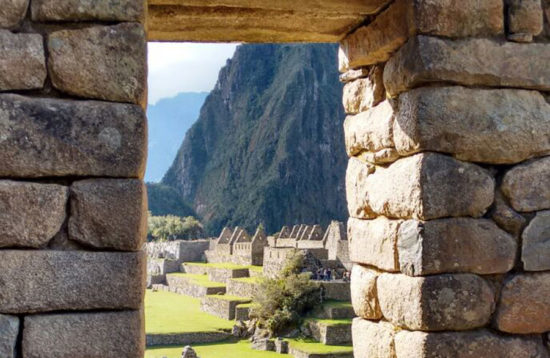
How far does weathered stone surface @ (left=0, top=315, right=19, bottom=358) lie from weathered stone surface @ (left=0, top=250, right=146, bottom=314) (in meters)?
0.05

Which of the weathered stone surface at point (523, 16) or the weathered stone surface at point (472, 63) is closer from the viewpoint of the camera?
the weathered stone surface at point (472, 63)

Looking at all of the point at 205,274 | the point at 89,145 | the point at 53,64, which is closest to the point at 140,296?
the point at 89,145

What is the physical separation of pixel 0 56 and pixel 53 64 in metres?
0.26

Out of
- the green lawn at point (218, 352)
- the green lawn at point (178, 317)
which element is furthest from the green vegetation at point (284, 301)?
the green lawn at point (218, 352)

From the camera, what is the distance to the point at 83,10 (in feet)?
13.5

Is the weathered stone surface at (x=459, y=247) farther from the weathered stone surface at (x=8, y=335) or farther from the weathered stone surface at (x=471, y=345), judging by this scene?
the weathered stone surface at (x=8, y=335)

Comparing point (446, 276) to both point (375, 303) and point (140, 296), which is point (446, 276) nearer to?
point (375, 303)

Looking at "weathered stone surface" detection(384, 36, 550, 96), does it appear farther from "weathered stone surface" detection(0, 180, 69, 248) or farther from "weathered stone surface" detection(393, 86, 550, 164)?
"weathered stone surface" detection(0, 180, 69, 248)

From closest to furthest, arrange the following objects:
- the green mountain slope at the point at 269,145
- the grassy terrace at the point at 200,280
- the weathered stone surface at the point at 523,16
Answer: the weathered stone surface at the point at 523,16 < the grassy terrace at the point at 200,280 < the green mountain slope at the point at 269,145

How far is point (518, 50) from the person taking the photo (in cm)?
Result: 508

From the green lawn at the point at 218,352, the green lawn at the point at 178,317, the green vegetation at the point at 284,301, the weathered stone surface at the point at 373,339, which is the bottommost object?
the green lawn at the point at 218,352

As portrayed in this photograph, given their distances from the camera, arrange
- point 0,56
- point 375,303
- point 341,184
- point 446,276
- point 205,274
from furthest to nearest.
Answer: point 341,184, point 205,274, point 375,303, point 446,276, point 0,56

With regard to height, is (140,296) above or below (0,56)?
below

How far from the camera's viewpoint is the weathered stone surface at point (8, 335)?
3818mm
